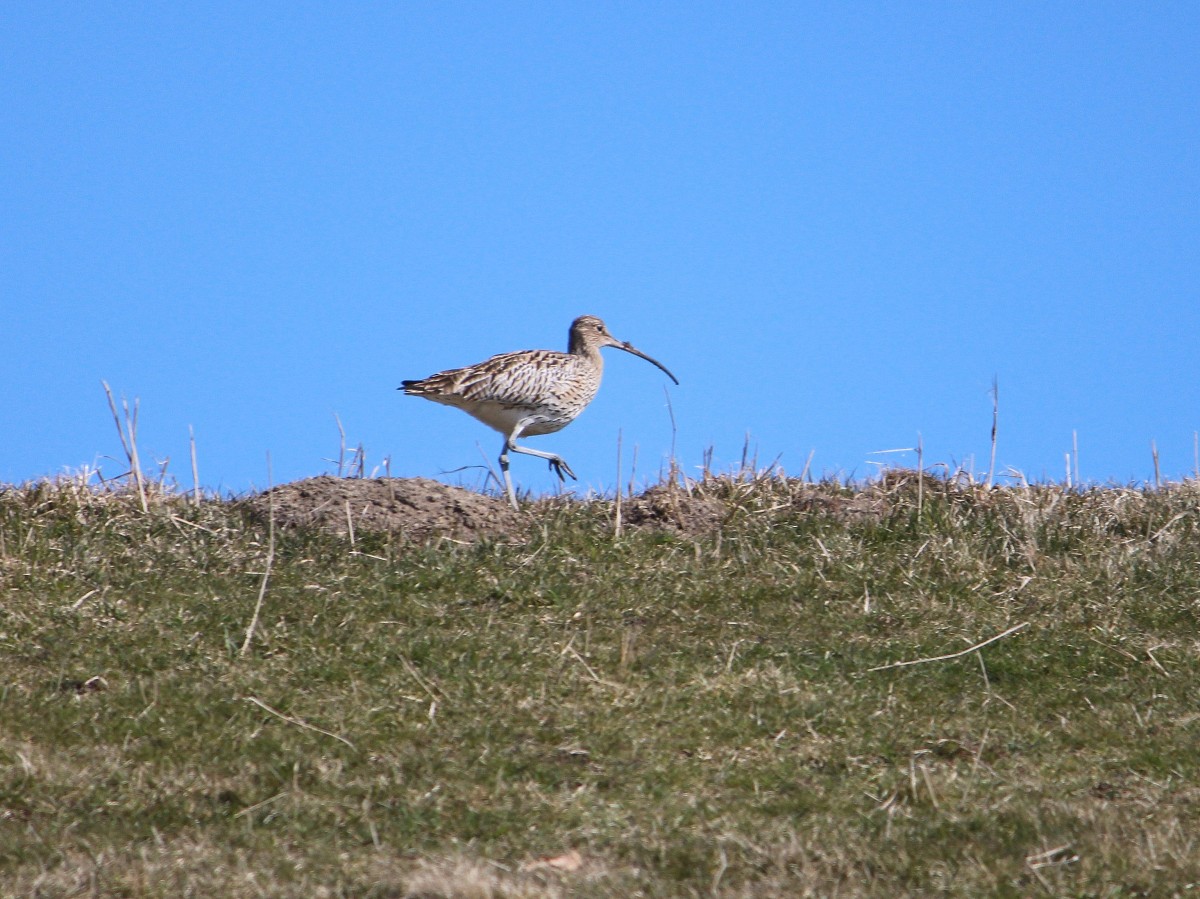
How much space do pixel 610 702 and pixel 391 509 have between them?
3.05 metres

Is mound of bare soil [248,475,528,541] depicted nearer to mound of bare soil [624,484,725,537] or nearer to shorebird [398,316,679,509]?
mound of bare soil [624,484,725,537]

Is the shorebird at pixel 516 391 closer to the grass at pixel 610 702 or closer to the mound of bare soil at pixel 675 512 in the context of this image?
the mound of bare soil at pixel 675 512

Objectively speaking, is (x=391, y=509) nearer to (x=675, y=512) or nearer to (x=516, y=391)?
(x=675, y=512)

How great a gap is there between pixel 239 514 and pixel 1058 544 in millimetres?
5501

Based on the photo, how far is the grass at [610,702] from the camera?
238 inches

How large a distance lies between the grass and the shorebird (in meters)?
3.22

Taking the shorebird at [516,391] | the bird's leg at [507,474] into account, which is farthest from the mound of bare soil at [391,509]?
the shorebird at [516,391]

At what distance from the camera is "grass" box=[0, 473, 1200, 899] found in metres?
6.04

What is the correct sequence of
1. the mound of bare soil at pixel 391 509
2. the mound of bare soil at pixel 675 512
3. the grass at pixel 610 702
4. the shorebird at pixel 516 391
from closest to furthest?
the grass at pixel 610 702, the mound of bare soil at pixel 391 509, the mound of bare soil at pixel 675 512, the shorebird at pixel 516 391

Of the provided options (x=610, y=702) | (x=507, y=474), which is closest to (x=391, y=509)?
(x=507, y=474)

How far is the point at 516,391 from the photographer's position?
1338 centimetres

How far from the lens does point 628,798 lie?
21.6ft

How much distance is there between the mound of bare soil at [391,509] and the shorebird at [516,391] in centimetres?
269

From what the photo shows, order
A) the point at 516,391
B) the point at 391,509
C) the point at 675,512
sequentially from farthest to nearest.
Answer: the point at 516,391 < the point at 675,512 < the point at 391,509
